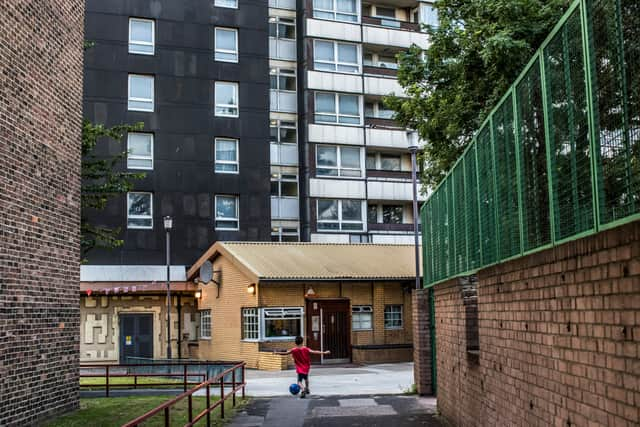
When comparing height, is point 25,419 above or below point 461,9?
below

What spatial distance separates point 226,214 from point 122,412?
25.5m

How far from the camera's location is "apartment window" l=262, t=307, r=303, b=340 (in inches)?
1249

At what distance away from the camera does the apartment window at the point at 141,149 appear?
40312 millimetres

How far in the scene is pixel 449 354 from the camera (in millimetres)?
13633

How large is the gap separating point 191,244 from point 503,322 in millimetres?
32694

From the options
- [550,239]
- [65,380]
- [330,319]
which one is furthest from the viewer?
[330,319]

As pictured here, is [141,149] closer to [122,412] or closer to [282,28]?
[282,28]

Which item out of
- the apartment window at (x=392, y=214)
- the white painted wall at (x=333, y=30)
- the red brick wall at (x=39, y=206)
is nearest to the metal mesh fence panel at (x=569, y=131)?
the red brick wall at (x=39, y=206)

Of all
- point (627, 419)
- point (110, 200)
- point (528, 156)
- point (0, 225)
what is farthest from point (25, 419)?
point (110, 200)

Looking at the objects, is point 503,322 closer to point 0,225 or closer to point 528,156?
point 528,156

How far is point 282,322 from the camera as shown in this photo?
32062 millimetres

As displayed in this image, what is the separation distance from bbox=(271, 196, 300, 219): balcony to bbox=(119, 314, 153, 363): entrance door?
9221 millimetres

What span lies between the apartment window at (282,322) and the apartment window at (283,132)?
1510 cm

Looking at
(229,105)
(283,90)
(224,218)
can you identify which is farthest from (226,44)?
(224,218)
